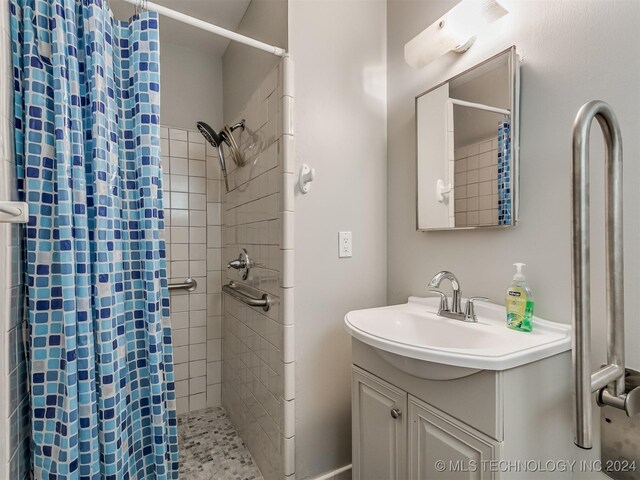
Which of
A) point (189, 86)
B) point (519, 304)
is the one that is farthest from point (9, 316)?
point (189, 86)

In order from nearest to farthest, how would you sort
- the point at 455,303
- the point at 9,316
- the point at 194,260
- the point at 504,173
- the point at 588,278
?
the point at 588,278, the point at 9,316, the point at 504,173, the point at 455,303, the point at 194,260

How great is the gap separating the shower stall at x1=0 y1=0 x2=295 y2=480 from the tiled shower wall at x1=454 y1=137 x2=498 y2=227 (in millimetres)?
685

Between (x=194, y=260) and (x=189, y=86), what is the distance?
4.01 ft

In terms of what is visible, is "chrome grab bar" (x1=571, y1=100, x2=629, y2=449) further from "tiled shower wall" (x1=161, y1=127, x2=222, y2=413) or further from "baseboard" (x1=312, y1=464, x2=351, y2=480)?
"tiled shower wall" (x1=161, y1=127, x2=222, y2=413)

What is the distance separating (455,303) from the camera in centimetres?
122

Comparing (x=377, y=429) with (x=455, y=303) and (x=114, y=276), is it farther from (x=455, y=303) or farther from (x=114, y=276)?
(x=114, y=276)

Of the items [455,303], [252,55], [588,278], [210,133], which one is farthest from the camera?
[210,133]

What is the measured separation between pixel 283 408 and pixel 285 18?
1664 mm

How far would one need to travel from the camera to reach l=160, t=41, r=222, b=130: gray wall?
2178 millimetres

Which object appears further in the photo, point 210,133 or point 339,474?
point 210,133

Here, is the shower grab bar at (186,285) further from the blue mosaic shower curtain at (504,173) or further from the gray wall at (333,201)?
the blue mosaic shower curtain at (504,173)

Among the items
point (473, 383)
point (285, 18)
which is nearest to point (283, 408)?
point (473, 383)

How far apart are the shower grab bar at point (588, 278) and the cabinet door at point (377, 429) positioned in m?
0.52

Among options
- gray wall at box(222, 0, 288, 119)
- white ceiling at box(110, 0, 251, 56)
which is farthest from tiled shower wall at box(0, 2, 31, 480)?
white ceiling at box(110, 0, 251, 56)
